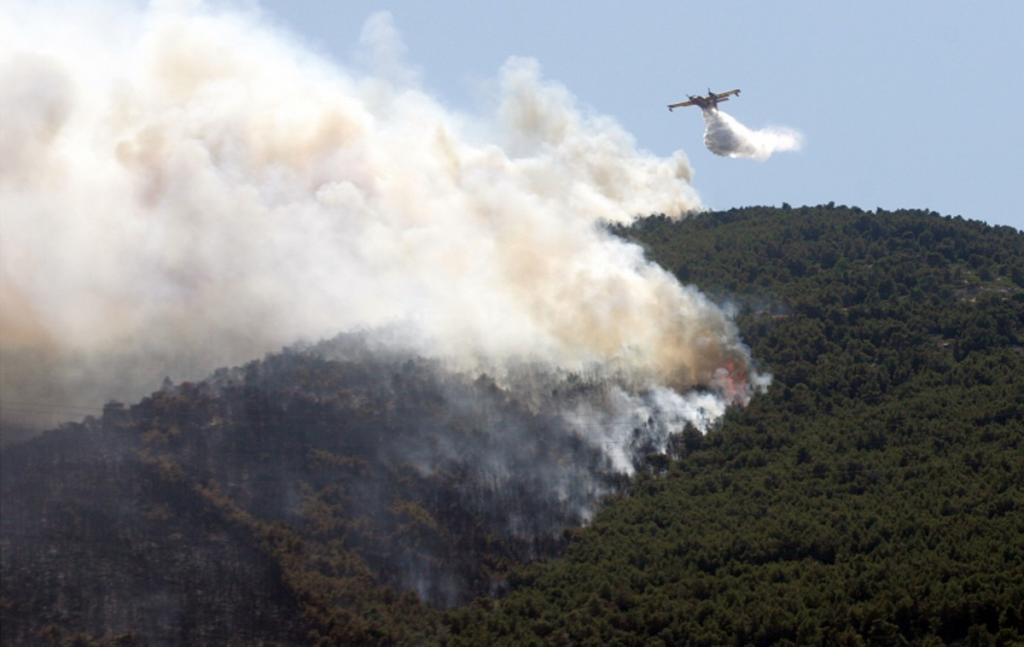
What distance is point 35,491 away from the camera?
120562 mm

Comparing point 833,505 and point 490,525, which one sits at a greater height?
point 490,525

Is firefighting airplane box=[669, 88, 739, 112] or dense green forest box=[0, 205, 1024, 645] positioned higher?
firefighting airplane box=[669, 88, 739, 112]

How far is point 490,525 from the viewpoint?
138 metres

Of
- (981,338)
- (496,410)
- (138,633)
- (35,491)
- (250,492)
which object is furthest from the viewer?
(981,338)

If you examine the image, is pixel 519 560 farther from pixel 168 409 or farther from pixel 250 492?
pixel 168 409

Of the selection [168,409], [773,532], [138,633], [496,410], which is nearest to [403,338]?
[496,410]

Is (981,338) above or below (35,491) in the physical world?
above

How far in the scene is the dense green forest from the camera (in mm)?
116875

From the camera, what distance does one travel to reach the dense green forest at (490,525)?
11688cm

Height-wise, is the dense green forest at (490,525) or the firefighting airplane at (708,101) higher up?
the firefighting airplane at (708,101)

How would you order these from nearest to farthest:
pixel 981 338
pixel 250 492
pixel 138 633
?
pixel 138 633 < pixel 250 492 < pixel 981 338

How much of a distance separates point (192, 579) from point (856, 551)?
51.6 metres

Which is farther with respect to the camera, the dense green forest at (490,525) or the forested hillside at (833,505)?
the forested hillside at (833,505)

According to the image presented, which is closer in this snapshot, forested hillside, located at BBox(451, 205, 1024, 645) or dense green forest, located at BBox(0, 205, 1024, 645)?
dense green forest, located at BBox(0, 205, 1024, 645)
